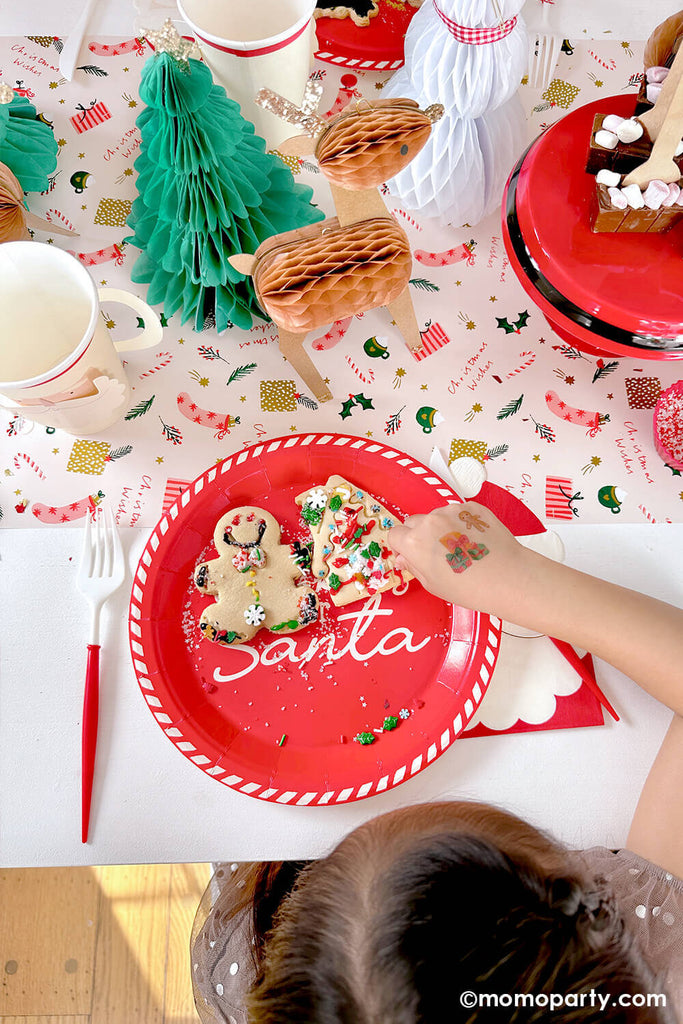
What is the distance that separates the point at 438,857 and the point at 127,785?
0.34 meters

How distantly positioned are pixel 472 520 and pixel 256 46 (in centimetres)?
51

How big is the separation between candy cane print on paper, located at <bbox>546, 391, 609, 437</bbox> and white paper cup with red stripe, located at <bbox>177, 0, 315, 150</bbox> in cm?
45

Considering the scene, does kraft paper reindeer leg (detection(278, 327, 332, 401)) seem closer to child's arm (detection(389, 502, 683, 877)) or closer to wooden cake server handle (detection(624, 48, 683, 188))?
child's arm (detection(389, 502, 683, 877))

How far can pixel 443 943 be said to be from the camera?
527mm

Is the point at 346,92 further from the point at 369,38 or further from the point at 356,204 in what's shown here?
the point at 356,204

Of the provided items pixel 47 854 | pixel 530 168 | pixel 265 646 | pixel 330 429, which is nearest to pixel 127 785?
pixel 47 854

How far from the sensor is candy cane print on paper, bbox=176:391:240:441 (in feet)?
2.76

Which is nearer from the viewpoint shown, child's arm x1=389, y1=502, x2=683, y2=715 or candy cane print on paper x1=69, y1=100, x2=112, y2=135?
child's arm x1=389, y1=502, x2=683, y2=715

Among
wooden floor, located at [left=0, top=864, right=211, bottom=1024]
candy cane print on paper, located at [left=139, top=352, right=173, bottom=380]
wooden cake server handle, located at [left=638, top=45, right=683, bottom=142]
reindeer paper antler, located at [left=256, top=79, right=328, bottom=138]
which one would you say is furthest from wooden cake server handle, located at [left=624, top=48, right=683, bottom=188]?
wooden floor, located at [left=0, top=864, right=211, bottom=1024]

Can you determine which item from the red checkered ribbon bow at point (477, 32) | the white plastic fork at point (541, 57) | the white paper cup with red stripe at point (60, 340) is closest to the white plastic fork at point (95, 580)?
the white paper cup with red stripe at point (60, 340)

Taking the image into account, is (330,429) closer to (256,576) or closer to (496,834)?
(256,576)

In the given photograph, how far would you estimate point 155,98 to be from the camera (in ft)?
2.11

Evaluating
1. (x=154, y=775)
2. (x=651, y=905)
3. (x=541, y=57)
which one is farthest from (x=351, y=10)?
(x=651, y=905)

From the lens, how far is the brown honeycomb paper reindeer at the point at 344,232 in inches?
24.0
